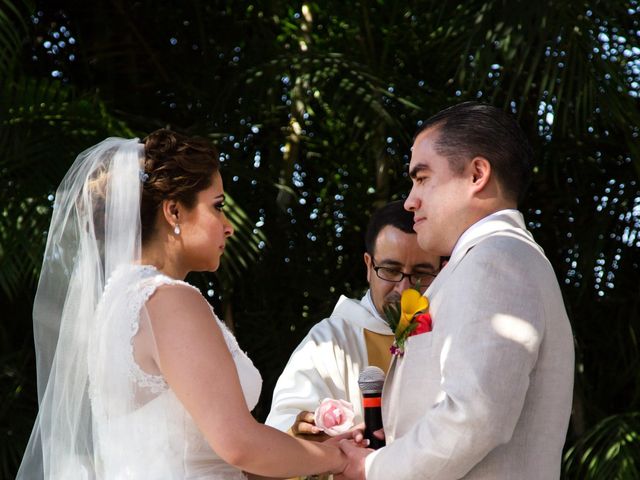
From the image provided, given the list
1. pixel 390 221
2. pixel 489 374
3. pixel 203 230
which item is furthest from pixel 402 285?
pixel 489 374

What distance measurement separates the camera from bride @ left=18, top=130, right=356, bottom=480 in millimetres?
2801

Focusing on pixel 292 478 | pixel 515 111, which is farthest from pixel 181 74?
pixel 292 478

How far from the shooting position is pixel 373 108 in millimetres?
5852

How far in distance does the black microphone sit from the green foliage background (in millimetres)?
2441

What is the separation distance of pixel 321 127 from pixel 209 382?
410 centimetres

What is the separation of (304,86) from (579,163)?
1759mm

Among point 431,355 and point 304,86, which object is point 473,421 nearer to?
point 431,355

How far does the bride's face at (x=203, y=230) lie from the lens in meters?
3.11

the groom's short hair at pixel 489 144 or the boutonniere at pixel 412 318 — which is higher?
the groom's short hair at pixel 489 144

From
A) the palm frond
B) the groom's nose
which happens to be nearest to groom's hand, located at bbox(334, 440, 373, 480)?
the groom's nose

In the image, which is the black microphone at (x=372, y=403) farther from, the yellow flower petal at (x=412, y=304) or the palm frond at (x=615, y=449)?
the palm frond at (x=615, y=449)

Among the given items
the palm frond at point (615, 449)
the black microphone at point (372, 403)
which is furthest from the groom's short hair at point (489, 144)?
the palm frond at point (615, 449)

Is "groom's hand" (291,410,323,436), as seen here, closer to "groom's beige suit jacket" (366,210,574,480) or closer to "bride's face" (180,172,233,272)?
"groom's beige suit jacket" (366,210,574,480)

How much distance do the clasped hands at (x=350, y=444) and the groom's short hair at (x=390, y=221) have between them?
4.27 feet
